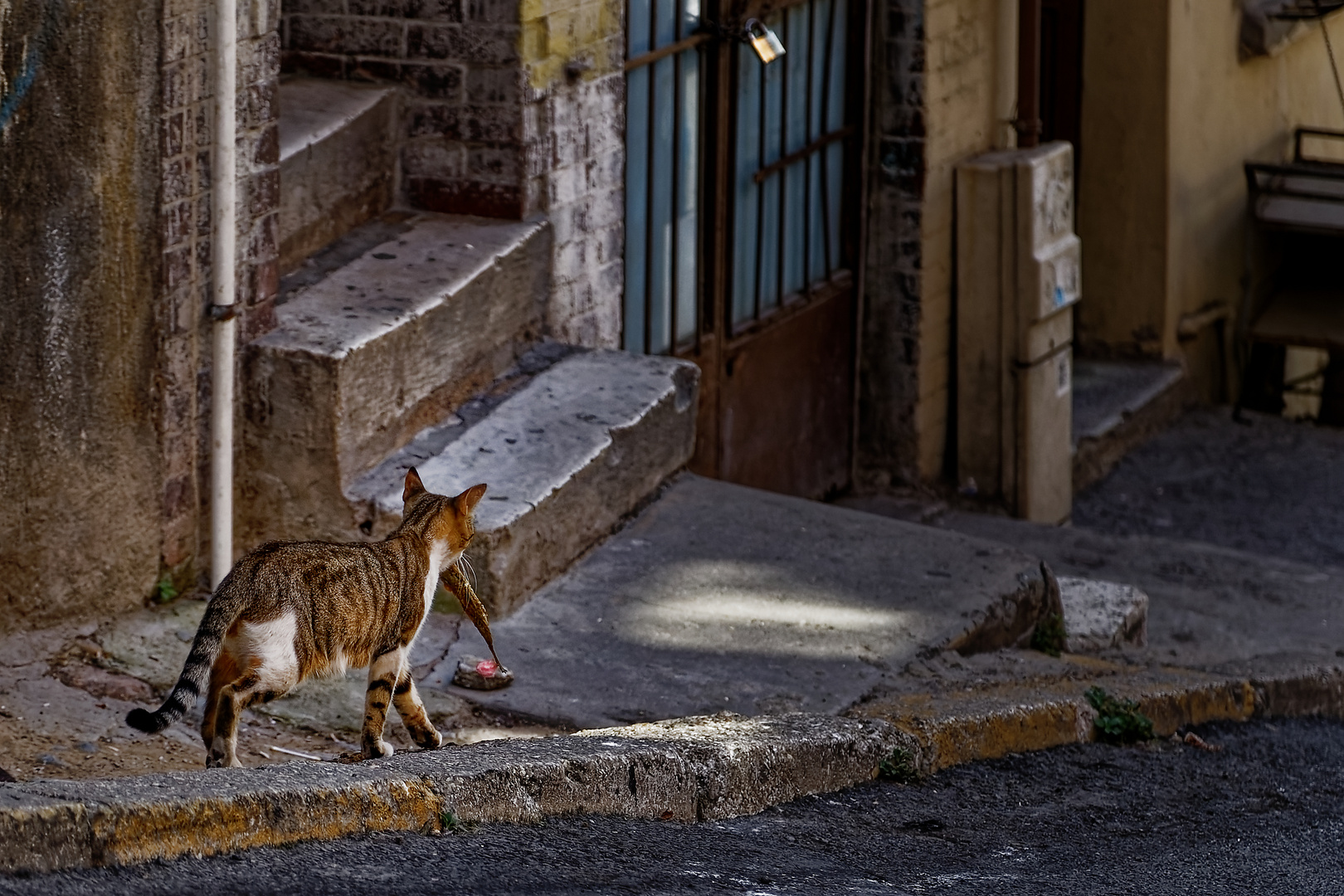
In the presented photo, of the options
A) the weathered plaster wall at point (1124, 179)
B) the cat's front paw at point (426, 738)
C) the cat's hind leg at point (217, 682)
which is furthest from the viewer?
the weathered plaster wall at point (1124, 179)

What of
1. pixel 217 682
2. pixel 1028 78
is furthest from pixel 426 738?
pixel 1028 78

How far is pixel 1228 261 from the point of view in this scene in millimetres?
12500

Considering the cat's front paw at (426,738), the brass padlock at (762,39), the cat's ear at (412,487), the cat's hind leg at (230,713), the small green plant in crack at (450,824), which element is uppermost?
the brass padlock at (762,39)

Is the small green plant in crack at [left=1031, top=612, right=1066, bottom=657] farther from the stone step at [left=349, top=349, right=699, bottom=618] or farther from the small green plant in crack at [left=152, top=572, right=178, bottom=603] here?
the small green plant in crack at [left=152, top=572, right=178, bottom=603]

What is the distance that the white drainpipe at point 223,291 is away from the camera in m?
5.43

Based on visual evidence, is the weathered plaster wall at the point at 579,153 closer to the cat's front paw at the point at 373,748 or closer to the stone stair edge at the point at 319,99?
the stone stair edge at the point at 319,99

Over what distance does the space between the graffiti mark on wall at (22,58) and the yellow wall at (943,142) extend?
16.5ft

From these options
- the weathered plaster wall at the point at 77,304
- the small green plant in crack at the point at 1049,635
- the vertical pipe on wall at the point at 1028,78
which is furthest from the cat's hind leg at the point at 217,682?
the vertical pipe on wall at the point at 1028,78

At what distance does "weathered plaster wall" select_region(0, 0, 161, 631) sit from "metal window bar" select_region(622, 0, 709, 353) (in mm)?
2575

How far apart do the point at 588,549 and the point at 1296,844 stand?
2436mm

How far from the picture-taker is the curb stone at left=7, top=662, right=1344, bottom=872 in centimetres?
340

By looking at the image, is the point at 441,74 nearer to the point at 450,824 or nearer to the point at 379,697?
the point at 379,697

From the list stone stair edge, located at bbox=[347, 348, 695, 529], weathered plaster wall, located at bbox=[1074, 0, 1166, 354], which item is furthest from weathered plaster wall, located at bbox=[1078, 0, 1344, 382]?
stone stair edge, located at bbox=[347, 348, 695, 529]

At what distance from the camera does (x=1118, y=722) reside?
568 cm
